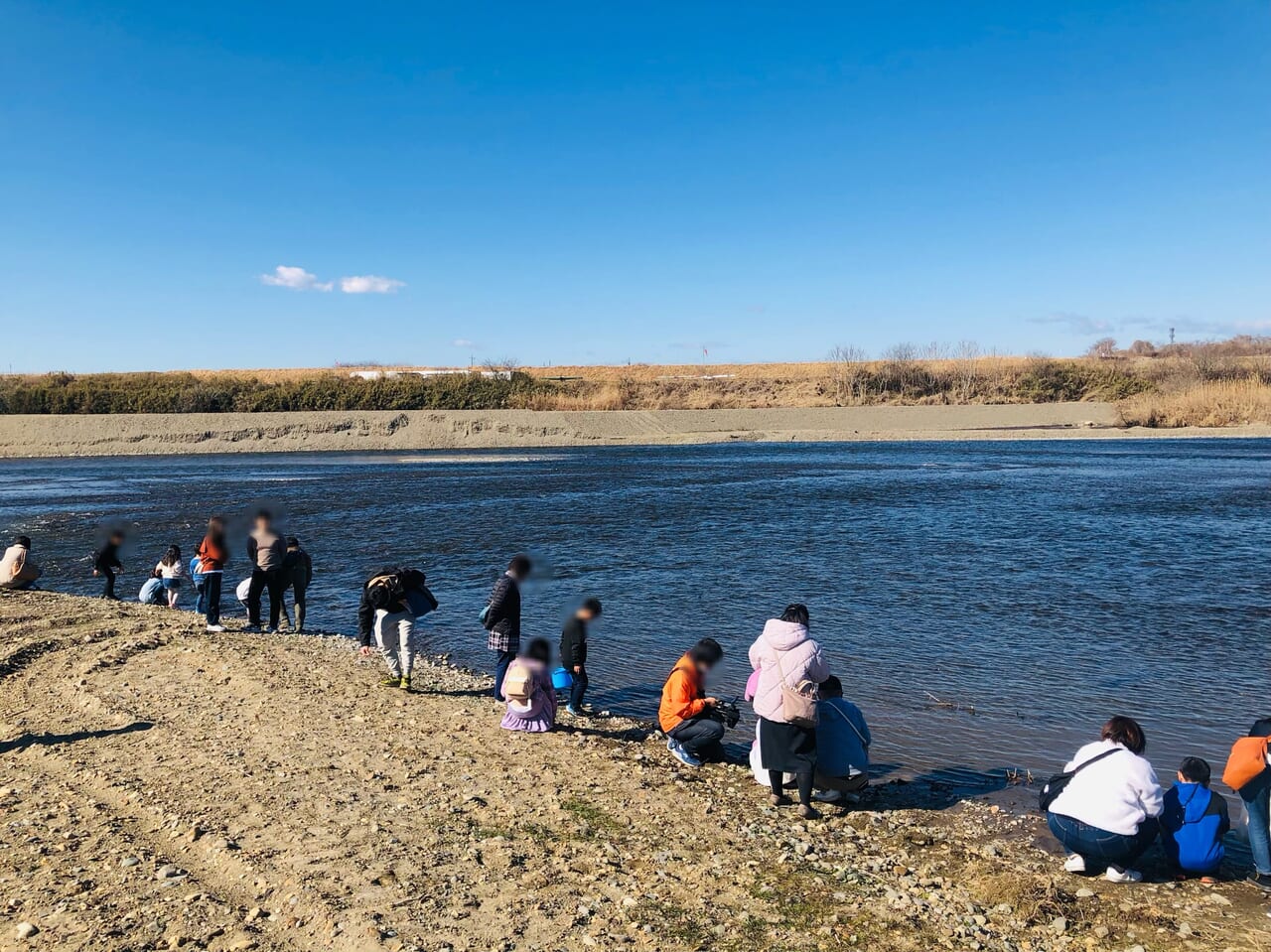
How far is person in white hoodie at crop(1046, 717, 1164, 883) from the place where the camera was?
5.85 metres

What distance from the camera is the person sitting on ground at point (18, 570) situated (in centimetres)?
1461

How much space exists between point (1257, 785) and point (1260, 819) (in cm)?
23

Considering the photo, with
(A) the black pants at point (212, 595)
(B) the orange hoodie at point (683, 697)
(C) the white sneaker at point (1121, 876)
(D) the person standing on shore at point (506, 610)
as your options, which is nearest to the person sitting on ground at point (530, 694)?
(D) the person standing on shore at point (506, 610)

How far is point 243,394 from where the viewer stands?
2950 inches

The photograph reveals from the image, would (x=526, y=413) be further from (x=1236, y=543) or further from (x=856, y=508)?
(x=1236, y=543)

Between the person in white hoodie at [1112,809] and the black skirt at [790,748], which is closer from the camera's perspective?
the person in white hoodie at [1112,809]

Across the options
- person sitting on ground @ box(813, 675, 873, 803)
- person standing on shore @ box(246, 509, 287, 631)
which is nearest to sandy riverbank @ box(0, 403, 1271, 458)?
person standing on shore @ box(246, 509, 287, 631)

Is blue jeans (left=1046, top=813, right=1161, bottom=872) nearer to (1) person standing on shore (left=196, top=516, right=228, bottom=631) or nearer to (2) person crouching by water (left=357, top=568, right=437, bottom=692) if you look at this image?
(2) person crouching by water (left=357, top=568, right=437, bottom=692)

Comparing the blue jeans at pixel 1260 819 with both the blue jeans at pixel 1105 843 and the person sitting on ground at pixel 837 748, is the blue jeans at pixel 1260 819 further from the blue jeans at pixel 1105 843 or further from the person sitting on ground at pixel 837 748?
the person sitting on ground at pixel 837 748

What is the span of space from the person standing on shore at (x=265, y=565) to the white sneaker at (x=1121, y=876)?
10.1 m

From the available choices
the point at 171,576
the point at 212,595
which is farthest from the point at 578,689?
the point at 171,576

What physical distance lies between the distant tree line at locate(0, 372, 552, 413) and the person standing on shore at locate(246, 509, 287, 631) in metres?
64.7

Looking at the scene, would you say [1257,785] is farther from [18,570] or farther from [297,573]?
[18,570]

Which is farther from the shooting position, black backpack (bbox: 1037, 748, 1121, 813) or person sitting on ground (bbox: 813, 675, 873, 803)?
person sitting on ground (bbox: 813, 675, 873, 803)
